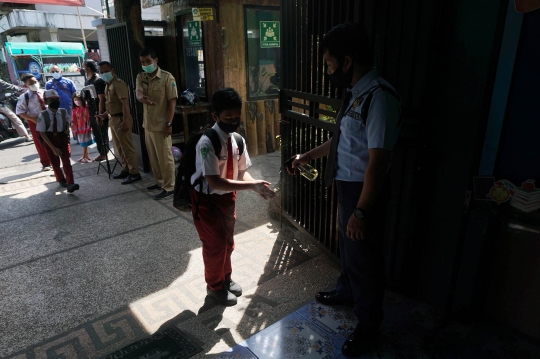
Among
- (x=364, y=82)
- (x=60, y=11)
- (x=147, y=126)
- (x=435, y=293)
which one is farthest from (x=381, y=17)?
(x=60, y=11)

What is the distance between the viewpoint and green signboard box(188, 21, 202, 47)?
6660 mm

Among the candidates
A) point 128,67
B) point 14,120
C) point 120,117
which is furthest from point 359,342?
point 14,120

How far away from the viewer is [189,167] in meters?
2.76

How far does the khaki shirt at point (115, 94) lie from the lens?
576 cm

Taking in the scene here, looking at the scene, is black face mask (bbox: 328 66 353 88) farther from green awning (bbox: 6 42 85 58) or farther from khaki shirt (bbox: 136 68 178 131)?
green awning (bbox: 6 42 85 58)

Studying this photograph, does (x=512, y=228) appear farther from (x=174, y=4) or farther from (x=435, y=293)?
(x=174, y=4)

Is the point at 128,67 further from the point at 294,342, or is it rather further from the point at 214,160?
the point at 294,342

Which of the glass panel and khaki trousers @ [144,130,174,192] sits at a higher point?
the glass panel

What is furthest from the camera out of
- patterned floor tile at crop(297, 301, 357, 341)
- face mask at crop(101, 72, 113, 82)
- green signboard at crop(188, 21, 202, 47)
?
green signboard at crop(188, 21, 202, 47)

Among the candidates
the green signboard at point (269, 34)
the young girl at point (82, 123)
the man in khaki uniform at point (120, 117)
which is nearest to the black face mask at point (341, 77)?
the man in khaki uniform at point (120, 117)

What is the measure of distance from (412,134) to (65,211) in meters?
4.71

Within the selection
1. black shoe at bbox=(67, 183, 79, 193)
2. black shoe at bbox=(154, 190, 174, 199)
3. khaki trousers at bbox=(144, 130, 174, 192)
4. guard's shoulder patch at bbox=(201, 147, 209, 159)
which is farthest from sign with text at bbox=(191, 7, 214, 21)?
guard's shoulder patch at bbox=(201, 147, 209, 159)

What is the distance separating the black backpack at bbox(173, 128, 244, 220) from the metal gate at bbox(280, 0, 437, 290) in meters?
1.04

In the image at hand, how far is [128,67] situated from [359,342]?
233 inches
